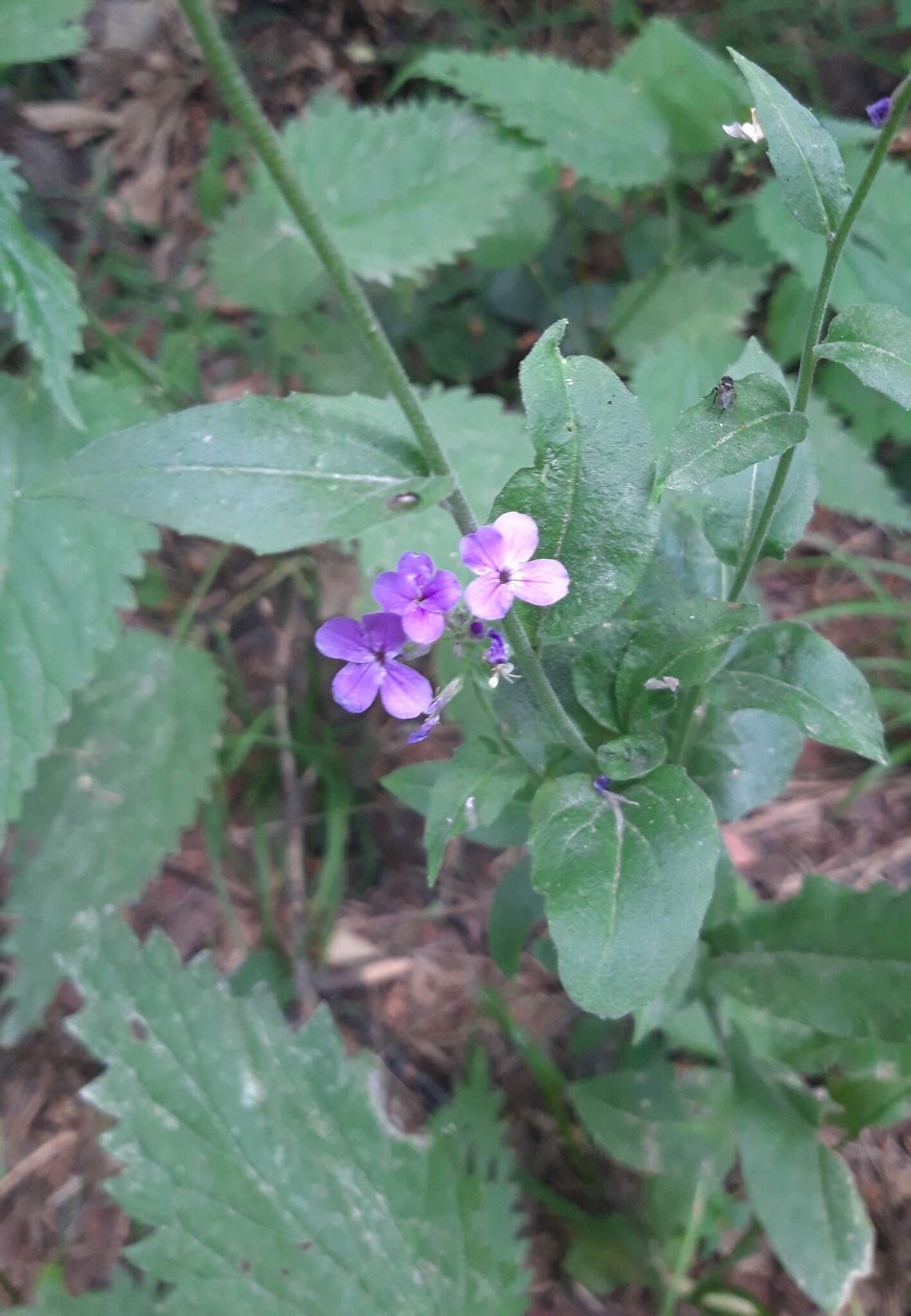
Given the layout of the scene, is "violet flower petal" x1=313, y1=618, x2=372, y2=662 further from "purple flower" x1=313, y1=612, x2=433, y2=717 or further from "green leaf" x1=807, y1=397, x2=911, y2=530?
"green leaf" x1=807, y1=397, x2=911, y2=530

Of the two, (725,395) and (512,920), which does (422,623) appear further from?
(512,920)

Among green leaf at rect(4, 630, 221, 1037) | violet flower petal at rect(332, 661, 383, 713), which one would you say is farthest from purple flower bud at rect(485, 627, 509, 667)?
green leaf at rect(4, 630, 221, 1037)

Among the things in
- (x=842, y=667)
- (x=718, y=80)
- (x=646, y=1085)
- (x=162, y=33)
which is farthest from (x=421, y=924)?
(x=162, y=33)

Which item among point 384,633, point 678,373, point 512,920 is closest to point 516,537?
point 384,633

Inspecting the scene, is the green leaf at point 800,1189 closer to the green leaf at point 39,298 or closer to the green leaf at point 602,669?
the green leaf at point 602,669

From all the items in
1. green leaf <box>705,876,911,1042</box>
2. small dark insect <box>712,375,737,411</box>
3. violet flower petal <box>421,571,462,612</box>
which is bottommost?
green leaf <box>705,876,911,1042</box>

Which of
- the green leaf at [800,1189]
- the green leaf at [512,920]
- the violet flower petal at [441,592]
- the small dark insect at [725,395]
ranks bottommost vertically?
the green leaf at [800,1189]

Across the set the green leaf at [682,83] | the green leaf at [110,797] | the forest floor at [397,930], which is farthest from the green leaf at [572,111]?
the green leaf at [110,797]
